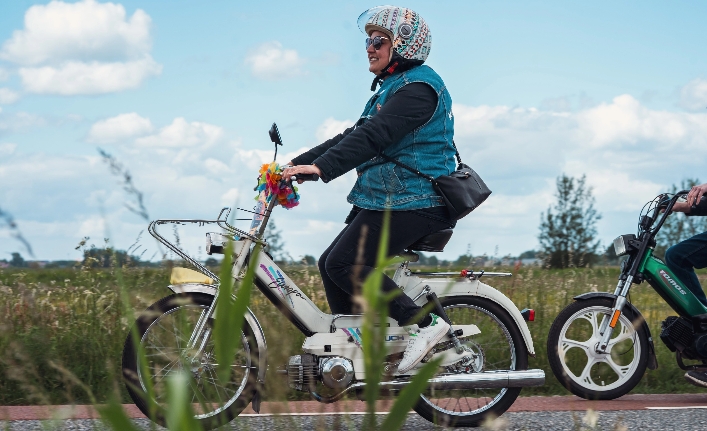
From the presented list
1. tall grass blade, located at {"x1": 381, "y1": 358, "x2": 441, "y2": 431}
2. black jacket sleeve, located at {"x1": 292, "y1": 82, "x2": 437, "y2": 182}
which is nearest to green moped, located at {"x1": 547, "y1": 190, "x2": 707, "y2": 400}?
black jacket sleeve, located at {"x1": 292, "y1": 82, "x2": 437, "y2": 182}

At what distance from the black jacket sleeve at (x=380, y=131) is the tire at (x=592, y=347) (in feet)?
7.13

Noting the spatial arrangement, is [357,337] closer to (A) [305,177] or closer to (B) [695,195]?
(A) [305,177]

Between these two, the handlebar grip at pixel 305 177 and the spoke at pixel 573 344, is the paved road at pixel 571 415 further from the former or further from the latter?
the handlebar grip at pixel 305 177

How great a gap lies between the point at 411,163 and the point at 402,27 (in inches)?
27.2

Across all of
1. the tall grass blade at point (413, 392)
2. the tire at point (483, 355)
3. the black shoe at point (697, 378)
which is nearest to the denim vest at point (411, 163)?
the tire at point (483, 355)

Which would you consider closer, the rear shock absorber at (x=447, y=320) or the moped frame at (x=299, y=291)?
the moped frame at (x=299, y=291)

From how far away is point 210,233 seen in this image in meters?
4.71

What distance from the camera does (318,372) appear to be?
4.79m

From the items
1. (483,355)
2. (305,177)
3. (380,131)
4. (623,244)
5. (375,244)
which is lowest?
(483,355)

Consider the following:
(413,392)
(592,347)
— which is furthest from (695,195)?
(413,392)

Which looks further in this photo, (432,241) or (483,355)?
(483,355)

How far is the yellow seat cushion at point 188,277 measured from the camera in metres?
4.80

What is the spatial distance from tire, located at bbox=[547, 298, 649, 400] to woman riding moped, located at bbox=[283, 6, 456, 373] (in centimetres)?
159

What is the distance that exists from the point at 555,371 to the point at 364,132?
249 centimetres
